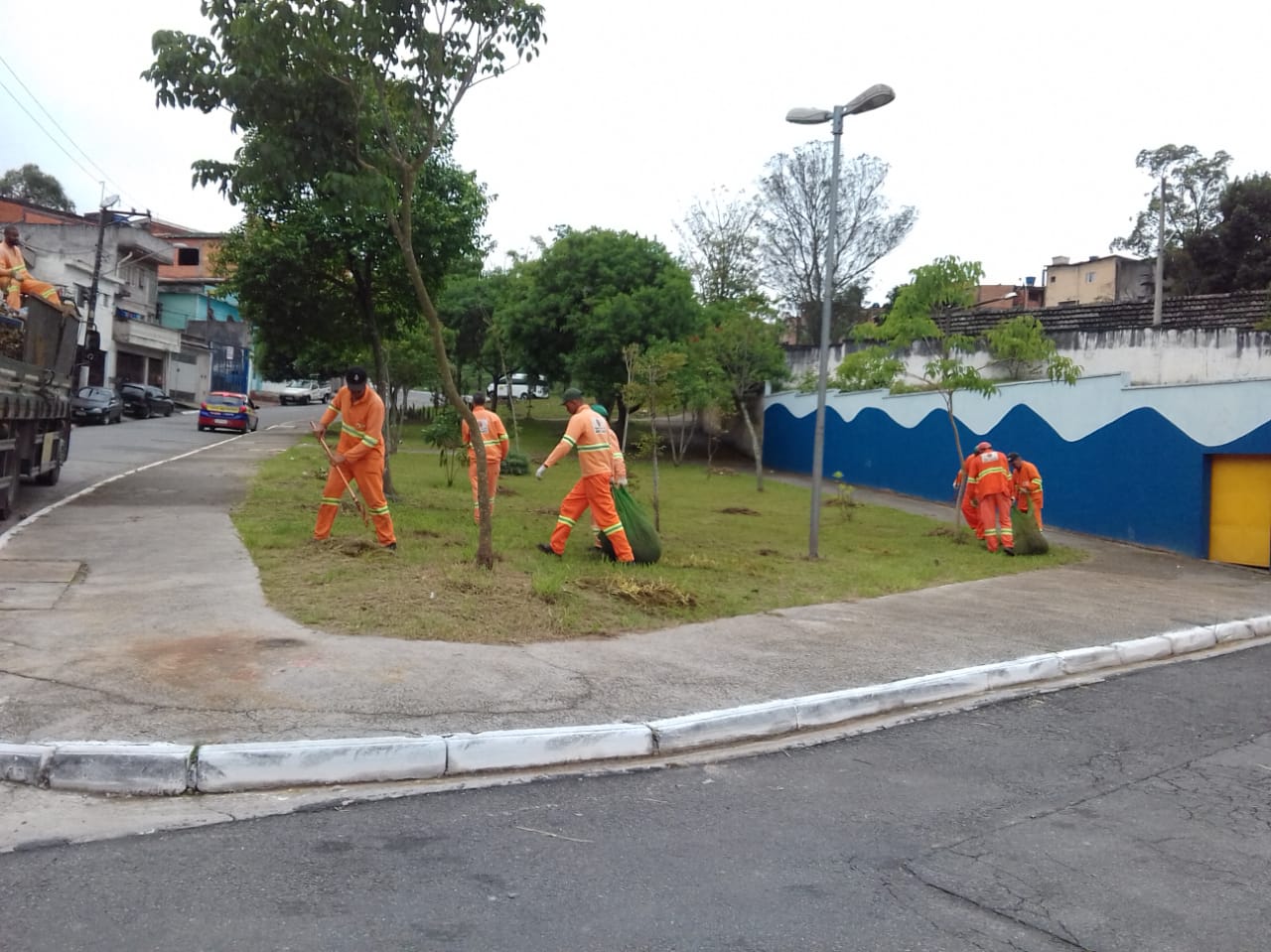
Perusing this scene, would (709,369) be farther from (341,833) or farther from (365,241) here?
(341,833)

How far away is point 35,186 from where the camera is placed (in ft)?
204

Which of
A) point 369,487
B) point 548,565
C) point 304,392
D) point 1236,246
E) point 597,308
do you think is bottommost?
point 548,565

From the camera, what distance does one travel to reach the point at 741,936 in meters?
3.48

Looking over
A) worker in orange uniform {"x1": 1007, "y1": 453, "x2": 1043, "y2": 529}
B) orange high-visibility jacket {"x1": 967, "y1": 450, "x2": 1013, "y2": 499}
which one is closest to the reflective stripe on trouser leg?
orange high-visibility jacket {"x1": 967, "y1": 450, "x2": 1013, "y2": 499}

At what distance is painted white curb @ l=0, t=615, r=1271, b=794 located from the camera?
4.64 meters

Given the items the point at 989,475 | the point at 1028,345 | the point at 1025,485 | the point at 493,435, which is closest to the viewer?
the point at 493,435

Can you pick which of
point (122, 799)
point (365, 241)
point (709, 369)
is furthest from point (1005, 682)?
point (709, 369)

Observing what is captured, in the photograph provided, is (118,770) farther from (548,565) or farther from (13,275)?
(13,275)

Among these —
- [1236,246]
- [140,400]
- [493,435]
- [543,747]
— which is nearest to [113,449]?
[493,435]

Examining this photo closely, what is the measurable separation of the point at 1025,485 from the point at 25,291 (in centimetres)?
1228

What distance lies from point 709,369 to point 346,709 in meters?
20.5

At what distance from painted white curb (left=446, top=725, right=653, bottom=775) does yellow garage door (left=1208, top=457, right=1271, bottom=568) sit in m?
12.4

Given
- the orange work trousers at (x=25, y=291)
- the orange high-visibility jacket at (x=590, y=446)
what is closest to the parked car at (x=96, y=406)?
the orange work trousers at (x=25, y=291)

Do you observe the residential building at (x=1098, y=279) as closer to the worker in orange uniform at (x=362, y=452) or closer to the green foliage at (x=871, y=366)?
the green foliage at (x=871, y=366)
